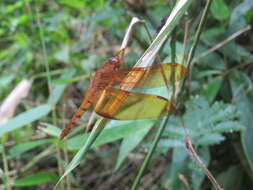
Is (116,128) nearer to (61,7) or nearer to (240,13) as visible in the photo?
(240,13)

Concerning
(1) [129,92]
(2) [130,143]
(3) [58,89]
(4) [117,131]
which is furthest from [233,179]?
(3) [58,89]

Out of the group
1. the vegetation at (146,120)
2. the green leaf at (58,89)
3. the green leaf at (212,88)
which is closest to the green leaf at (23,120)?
the vegetation at (146,120)

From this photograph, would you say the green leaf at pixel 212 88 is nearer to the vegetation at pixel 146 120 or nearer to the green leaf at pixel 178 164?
the vegetation at pixel 146 120

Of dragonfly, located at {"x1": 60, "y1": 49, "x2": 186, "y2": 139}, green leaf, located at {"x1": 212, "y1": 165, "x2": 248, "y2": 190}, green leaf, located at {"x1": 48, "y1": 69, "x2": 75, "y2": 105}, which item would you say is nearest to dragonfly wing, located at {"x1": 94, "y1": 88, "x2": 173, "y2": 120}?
dragonfly, located at {"x1": 60, "y1": 49, "x2": 186, "y2": 139}

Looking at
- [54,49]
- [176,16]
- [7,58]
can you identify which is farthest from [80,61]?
[176,16]

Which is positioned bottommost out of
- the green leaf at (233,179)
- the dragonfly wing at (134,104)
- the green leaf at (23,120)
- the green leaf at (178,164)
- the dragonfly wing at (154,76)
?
the green leaf at (233,179)

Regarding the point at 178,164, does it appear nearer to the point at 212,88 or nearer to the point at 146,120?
the point at 146,120
